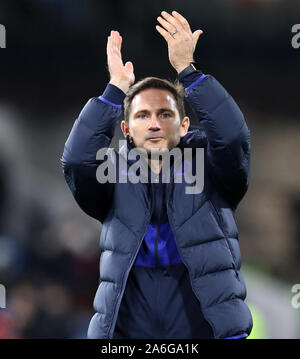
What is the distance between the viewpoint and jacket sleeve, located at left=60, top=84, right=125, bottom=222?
1.97 meters

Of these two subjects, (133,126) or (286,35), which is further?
(286,35)

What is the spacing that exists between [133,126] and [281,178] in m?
4.05

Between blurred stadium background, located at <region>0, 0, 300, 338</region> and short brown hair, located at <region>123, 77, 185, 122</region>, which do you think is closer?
short brown hair, located at <region>123, 77, 185, 122</region>

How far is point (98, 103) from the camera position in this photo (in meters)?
1.99

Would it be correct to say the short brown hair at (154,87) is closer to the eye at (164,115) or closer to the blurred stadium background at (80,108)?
the eye at (164,115)

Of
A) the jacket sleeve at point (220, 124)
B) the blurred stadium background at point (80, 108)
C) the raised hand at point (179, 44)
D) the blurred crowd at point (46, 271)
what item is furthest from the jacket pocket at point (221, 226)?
the blurred stadium background at point (80, 108)

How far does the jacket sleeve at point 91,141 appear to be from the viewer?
197cm

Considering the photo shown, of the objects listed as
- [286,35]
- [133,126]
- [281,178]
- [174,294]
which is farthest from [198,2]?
[174,294]

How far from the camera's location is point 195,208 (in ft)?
6.48

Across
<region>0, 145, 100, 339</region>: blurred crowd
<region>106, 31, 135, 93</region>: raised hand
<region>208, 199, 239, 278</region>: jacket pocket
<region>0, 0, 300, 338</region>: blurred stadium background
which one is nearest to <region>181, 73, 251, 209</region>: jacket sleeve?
<region>208, 199, 239, 278</region>: jacket pocket

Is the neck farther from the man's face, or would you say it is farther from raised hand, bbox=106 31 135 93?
raised hand, bbox=106 31 135 93

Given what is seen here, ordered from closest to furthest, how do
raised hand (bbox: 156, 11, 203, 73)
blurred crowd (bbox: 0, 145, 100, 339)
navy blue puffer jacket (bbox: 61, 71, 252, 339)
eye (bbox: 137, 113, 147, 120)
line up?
1. navy blue puffer jacket (bbox: 61, 71, 252, 339)
2. raised hand (bbox: 156, 11, 203, 73)
3. eye (bbox: 137, 113, 147, 120)
4. blurred crowd (bbox: 0, 145, 100, 339)

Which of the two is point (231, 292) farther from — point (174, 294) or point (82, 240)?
point (82, 240)

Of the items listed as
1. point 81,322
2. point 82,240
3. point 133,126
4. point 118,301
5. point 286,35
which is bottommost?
point 81,322
